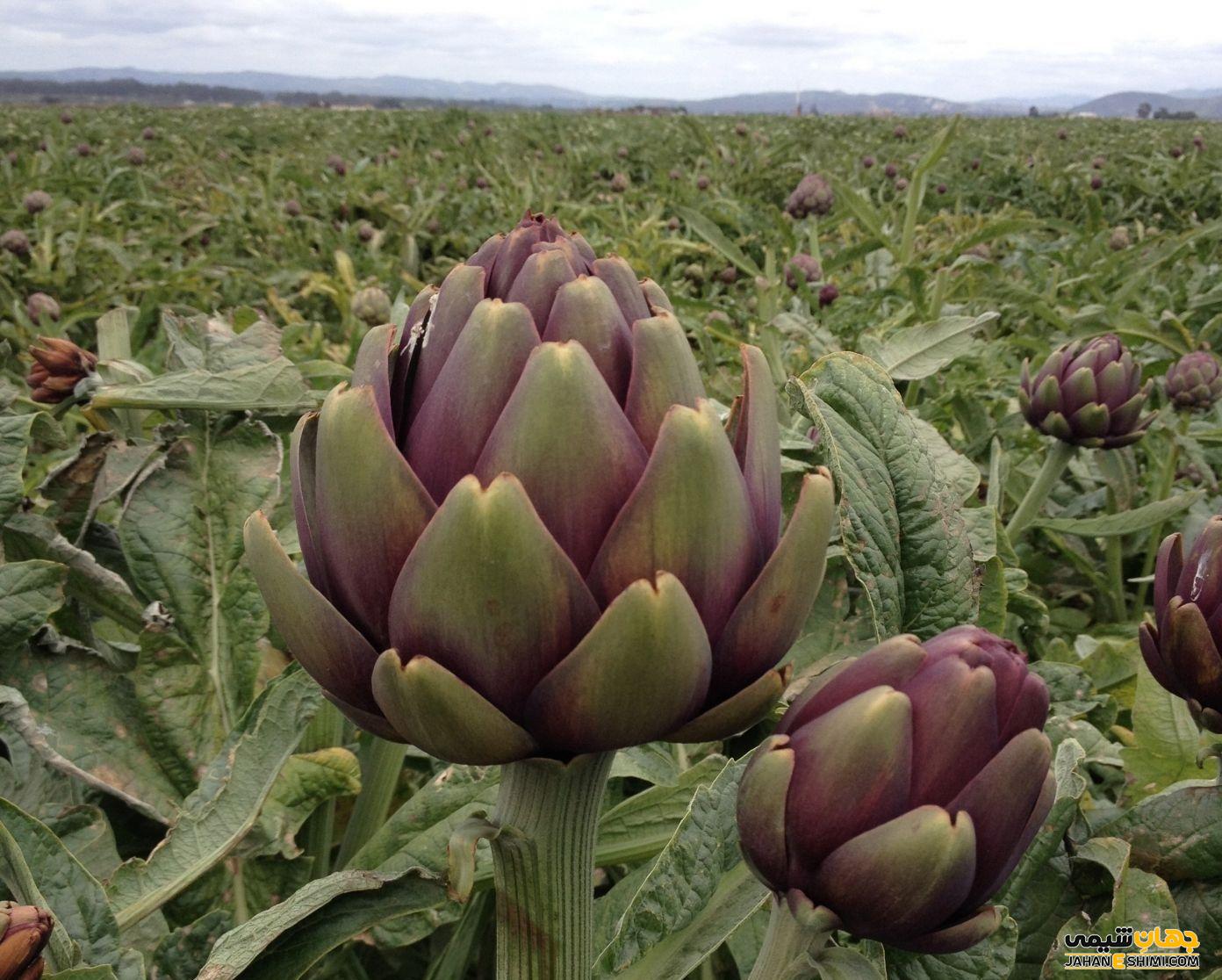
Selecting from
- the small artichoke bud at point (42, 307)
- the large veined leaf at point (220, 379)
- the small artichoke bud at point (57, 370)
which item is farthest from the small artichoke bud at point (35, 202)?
the large veined leaf at point (220, 379)

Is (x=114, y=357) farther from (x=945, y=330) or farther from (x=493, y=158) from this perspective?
(x=493, y=158)

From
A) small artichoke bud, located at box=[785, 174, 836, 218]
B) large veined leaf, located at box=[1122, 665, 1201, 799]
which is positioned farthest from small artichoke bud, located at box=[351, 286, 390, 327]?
large veined leaf, located at box=[1122, 665, 1201, 799]

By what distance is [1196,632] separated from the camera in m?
0.61

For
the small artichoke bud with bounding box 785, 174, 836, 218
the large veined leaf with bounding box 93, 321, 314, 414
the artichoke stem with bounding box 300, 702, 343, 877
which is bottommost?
the artichoke stem with bounding box 300, 702, 343, 877

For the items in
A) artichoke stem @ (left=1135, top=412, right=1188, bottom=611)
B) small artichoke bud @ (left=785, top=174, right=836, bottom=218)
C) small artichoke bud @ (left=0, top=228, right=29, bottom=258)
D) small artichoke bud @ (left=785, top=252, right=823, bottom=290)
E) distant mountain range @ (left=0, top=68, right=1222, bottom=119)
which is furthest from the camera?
distant mountain range @ (left=0, top=68, right=1222, bottom=119)

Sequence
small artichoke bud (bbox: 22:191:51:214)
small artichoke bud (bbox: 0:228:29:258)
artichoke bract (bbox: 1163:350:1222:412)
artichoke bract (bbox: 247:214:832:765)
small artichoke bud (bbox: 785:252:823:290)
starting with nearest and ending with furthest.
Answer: artichoke bract (bbox: 247:214:832:765) → artichoke bract (bbox: 1163:350:1222:412) → small artichoke bud (bbox: 785:252:823:290) → small artichoke bud (bbox: 0:228:29:258) → small artichoke bud (bbox: 22:191:51:214)

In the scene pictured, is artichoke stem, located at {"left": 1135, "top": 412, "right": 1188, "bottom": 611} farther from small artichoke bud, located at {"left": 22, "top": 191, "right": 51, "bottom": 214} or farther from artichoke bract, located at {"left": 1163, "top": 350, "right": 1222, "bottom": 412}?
small artichoke bud, located at {"left": 22, "top": 191, "right": 51, "bottom": 214}

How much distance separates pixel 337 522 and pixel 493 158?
6549 mm

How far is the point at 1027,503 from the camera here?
129 centimetres

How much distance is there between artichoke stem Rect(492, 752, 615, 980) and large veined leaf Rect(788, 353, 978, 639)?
23 centimetres

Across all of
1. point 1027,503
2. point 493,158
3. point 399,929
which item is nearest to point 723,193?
point 493,158

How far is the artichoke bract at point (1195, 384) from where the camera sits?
162cm

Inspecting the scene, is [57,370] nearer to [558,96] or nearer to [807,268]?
[807,268]

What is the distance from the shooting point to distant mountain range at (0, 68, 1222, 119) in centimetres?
7669
